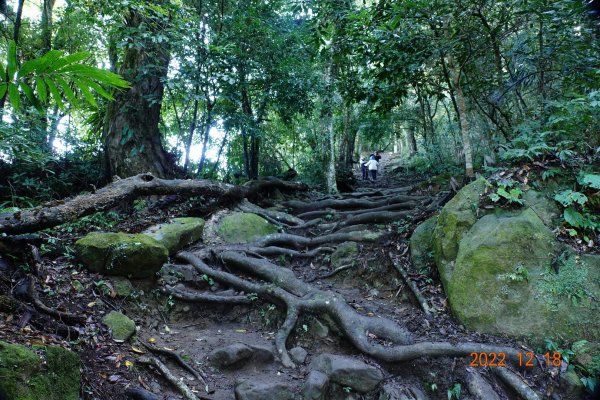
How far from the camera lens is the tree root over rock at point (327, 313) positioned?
415 cm

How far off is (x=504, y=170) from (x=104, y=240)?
19.8 ft

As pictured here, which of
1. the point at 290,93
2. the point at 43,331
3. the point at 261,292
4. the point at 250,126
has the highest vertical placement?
the point at 290,93

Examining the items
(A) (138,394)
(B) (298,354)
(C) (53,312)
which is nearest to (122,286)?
(C) (53,312)

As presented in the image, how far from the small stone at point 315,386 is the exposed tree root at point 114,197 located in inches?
148

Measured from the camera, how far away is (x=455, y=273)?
4879 mm

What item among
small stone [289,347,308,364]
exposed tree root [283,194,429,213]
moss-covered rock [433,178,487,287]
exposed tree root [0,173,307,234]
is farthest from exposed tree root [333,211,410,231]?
small stone [289,347,308,364]

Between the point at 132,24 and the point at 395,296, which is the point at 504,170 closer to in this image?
the point at 395,296

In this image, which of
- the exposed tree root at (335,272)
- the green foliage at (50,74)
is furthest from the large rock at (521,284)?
the green foliage at (50,74)

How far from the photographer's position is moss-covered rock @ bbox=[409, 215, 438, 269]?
5828 millimetres

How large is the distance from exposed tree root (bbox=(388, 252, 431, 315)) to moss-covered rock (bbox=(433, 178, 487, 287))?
39cm

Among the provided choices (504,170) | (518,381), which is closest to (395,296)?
(518,381)

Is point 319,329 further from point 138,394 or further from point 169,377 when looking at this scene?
point 138,394

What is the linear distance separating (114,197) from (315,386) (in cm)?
425

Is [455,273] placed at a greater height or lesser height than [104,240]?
lesser
